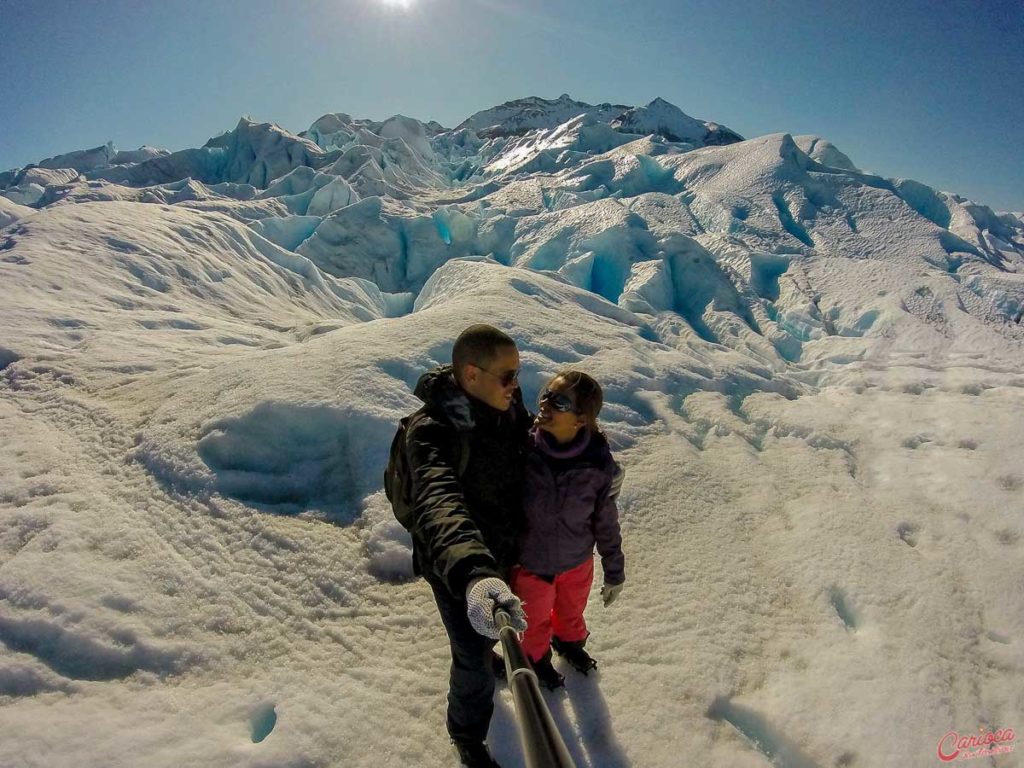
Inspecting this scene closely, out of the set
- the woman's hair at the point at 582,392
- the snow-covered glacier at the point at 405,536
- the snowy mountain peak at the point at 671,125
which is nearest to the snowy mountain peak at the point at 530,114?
the snowy mountain peak at the point at 671,125

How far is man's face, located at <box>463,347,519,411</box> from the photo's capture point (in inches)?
66.6

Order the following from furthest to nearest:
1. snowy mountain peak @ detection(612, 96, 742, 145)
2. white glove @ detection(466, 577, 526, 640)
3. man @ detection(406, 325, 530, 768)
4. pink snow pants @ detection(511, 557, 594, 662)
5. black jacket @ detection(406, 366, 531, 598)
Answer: snowy mountain peak @ detection(612, 96, 742, 145), pink snow pants @ detection(511, 557, 594, 662), man @ detection(406, 325, 530, 768), black jacket @ detection(406, 366, 531, 598), white glove @ detection(466, 577, 526, 640)

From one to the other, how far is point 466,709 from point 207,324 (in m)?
6.42

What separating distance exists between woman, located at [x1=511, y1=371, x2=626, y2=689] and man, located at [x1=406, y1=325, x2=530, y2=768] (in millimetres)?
98

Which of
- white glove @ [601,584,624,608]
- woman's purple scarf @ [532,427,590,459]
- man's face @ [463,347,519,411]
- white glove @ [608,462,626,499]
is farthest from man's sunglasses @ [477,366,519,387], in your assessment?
white glove @ [601,584,624,608]

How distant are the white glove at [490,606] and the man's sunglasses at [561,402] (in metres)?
0.74

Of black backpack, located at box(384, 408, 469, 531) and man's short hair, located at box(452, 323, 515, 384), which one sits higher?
man's short hair, located at box(452, 323, 515, 384)

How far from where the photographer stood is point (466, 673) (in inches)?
65.0

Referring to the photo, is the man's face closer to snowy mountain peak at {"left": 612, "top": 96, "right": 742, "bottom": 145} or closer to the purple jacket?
the purple jacket

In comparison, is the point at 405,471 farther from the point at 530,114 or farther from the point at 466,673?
the point at 530,114

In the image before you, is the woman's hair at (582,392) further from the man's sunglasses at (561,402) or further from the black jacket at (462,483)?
the black jacket at (462,483)

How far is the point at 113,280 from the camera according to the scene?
7062mm

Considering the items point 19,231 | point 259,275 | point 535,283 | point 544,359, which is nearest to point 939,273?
point 535,283

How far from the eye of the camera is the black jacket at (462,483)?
4.36 ft
